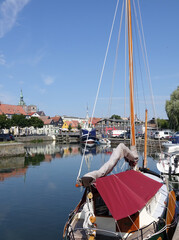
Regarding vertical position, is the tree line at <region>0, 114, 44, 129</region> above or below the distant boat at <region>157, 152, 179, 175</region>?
above

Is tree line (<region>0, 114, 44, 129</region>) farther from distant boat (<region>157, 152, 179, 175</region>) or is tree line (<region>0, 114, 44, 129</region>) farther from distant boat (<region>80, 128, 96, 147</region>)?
distant boat (<region>157, 152, 179, 175</region>)

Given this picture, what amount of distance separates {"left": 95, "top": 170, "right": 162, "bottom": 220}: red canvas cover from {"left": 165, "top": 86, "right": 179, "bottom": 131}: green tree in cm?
5699

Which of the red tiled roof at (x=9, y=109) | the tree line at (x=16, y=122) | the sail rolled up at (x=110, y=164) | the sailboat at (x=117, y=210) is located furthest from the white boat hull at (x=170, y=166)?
the red tiled roof at (x=9, y=109)

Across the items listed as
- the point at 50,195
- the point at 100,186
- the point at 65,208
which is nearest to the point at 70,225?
the point at 100,186

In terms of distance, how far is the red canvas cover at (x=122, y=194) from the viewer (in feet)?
32.7

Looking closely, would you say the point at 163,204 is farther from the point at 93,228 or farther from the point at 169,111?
the point at 169,111

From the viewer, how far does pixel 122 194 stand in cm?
1051

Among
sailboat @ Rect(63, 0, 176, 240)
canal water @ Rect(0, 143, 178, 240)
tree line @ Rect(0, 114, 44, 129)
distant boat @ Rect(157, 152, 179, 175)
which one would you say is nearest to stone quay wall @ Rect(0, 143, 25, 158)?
canal water @ Rect(0, 143, 178, 240)

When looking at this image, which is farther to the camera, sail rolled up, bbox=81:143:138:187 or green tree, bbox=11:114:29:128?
green tree, bbox=11:114:29:128

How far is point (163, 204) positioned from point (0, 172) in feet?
94.7

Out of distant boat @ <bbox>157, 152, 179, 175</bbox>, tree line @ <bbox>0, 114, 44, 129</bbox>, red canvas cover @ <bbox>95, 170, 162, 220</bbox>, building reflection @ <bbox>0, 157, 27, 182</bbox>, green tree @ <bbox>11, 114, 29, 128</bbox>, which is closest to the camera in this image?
red canvas cover @ <bbox>95, 170, 162, 220</bbox>

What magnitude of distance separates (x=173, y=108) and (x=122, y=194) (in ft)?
195

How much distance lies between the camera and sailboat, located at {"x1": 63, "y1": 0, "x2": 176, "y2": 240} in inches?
400

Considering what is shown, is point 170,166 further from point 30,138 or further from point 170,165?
point 30,138
